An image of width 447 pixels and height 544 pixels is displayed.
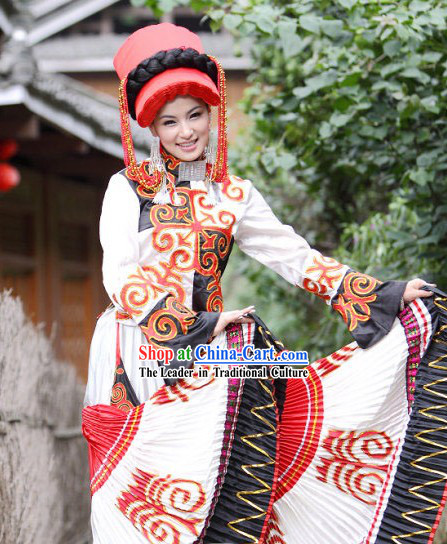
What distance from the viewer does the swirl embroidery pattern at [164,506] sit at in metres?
2.83

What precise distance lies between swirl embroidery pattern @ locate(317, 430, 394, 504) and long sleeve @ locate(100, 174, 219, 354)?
620 millimetres

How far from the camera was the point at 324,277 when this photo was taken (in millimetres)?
3223

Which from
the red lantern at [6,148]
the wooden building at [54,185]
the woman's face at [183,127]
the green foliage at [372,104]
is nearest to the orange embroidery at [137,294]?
the woman's face at [183,127]

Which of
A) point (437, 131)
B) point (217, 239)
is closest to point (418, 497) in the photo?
point (217, 239)

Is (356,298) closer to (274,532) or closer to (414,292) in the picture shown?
(414,292)

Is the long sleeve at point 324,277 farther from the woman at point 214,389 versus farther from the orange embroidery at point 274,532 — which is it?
the orange embroidery at point 274,532

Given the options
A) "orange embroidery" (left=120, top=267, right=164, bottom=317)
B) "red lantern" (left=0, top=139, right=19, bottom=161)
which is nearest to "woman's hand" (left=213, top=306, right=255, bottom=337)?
"orange embroidery" (left=120, top=267, right=164, bottom=317)

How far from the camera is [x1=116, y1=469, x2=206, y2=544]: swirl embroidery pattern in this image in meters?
2.83

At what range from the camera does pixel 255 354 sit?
2.99 meters

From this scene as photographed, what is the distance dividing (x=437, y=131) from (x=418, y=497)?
2300mm

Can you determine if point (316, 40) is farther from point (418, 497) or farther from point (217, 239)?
point (418, 497)

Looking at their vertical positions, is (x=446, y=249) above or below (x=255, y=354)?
above

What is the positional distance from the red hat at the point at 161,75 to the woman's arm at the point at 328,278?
457mm

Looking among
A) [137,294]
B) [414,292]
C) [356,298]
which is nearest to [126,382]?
[137,294]
